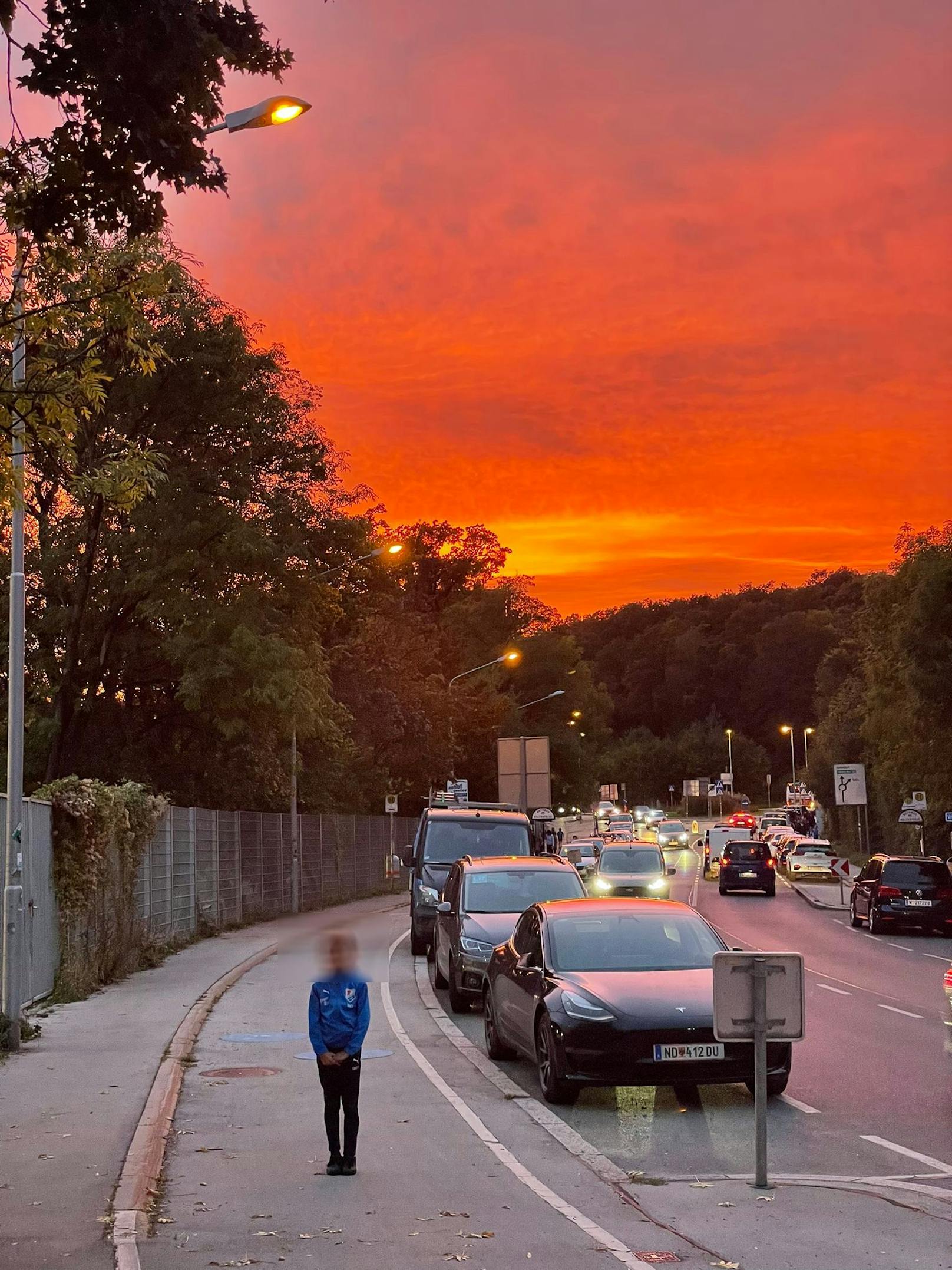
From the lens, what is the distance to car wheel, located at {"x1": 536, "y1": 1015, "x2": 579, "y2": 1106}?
38.5 feet

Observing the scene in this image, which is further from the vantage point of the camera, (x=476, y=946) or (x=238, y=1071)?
(x=476, y=946)

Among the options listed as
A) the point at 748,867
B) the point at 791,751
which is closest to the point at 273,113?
the point at 748,867

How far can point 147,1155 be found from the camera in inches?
374

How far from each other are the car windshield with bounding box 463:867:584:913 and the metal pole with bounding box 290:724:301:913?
61.5 ft

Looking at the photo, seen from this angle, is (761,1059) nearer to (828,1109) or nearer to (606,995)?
(606,995)

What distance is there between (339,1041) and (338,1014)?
15 cm

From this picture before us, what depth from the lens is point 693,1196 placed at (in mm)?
8742

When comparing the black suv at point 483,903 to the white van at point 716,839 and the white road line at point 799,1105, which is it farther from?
the white van at point 716,839

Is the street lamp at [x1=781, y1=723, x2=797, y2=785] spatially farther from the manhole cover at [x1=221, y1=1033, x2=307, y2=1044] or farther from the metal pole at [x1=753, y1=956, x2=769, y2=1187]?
the metal pole at [x1=753, y1=956, x2=769, y2=1187]

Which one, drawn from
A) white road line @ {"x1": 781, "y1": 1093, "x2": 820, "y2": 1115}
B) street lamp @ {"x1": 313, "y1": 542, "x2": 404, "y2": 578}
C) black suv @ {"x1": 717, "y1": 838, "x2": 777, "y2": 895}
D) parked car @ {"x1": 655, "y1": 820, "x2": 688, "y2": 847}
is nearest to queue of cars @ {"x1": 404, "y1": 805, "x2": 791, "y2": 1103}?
white road line @ {"x1": 781, "y1": 1093, "x2": 820, "y2": 1115}

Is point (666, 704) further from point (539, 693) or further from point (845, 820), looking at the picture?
point (845, 820)

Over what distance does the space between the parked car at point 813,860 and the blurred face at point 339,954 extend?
52255 mm

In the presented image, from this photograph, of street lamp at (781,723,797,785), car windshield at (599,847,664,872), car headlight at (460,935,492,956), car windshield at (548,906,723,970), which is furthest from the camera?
street lamp at (781,723,797,785)

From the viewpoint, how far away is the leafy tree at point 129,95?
7.90m
